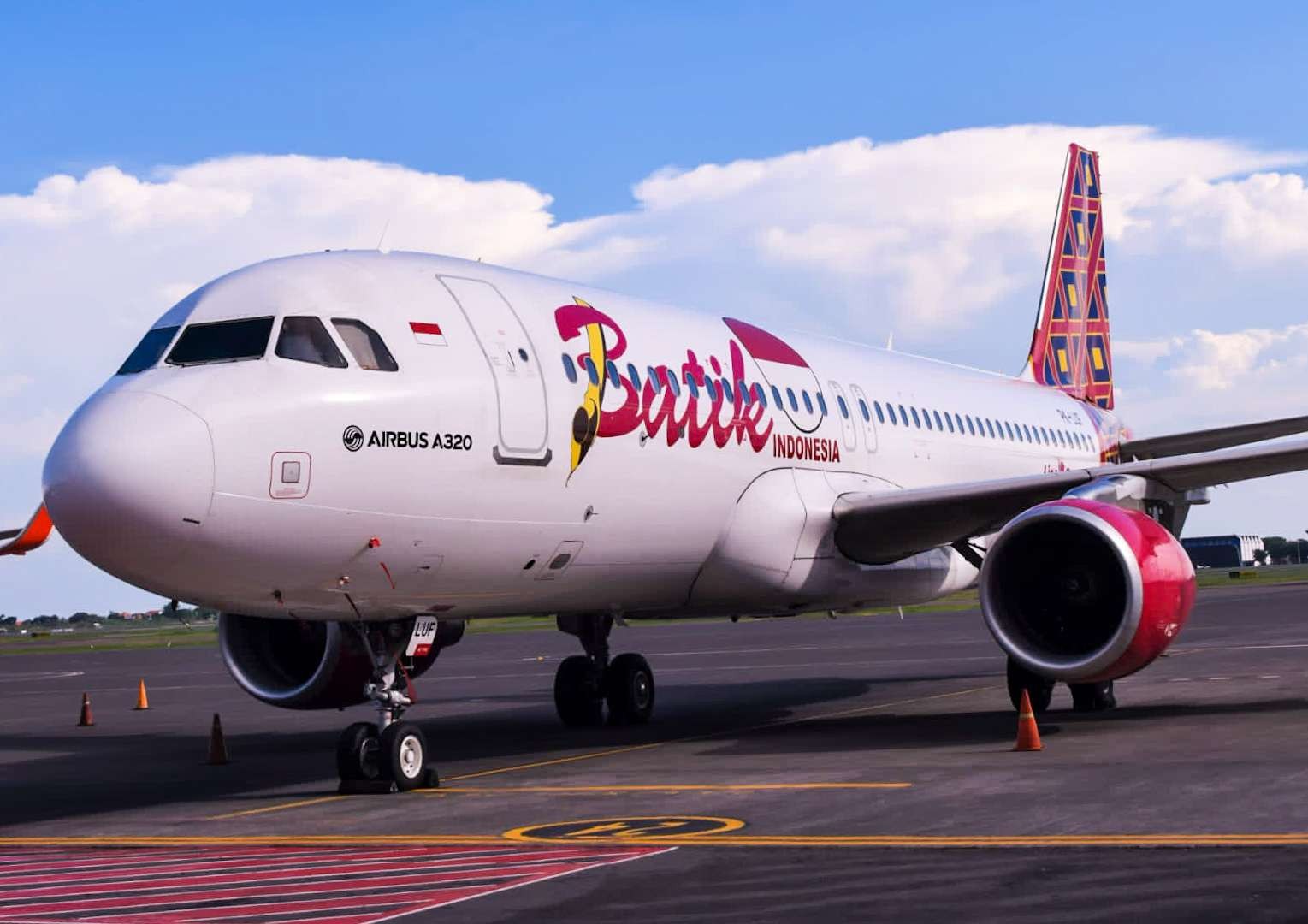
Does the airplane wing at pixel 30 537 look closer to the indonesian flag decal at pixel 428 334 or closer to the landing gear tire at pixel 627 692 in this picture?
the landing gear tire at pixel 627 692

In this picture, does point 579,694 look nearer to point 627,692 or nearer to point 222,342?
point 627,692

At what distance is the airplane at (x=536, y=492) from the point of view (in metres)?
10.9

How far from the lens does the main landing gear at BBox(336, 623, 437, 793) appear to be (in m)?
12.5

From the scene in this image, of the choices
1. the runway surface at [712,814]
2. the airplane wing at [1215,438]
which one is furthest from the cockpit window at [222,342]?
the airplane wing at [1215,438]

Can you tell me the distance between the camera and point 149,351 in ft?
38.6

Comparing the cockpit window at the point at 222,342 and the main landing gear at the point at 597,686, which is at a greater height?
the cockpit window at the point at 222,342

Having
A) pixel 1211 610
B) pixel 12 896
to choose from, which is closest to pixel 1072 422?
pixel 12 896

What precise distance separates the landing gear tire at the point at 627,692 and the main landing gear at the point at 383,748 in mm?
6091

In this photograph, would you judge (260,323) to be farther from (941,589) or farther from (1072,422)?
(1072,422)

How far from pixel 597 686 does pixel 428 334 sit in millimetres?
7371

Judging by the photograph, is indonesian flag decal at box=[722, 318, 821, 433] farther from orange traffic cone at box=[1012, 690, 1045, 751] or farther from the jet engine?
orange traffic cone at box=[1012, 690, 1045, 751]

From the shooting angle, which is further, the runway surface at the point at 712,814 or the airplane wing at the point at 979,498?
the airplane wing at the point at 979,498

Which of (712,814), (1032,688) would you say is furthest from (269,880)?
(1032,688)

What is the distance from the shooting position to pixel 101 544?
10445 millimetres
